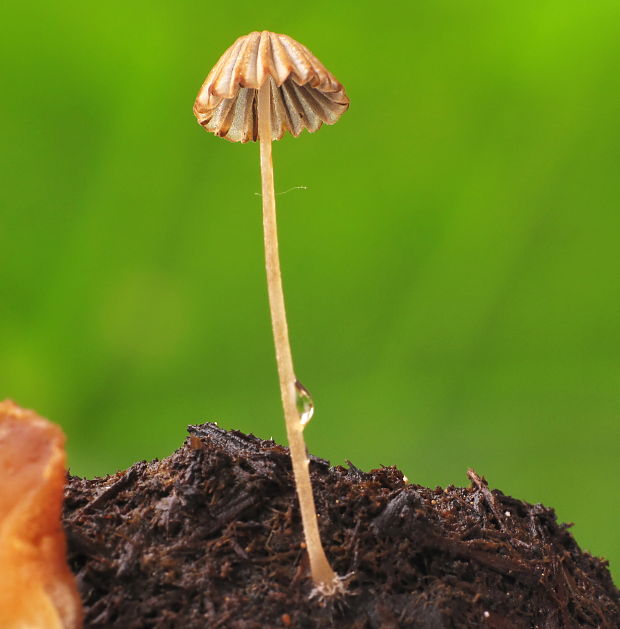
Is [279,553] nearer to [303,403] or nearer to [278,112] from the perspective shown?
[303,403]

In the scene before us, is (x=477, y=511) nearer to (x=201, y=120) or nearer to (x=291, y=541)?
(x=291, y=541)

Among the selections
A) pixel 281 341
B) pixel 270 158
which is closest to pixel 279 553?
pixel 281 341

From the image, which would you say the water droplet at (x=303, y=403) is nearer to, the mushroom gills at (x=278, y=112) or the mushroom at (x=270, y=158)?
the mushroom at (x=270, y=158)

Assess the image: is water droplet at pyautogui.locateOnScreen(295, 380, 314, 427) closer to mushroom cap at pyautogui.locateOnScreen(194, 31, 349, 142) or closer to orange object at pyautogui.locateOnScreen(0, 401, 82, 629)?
orange object at pyautogui.locateOnScreen(0, 401, 82, 629)

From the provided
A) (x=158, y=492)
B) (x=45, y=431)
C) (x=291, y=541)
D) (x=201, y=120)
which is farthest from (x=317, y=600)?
(x=201, y=120)

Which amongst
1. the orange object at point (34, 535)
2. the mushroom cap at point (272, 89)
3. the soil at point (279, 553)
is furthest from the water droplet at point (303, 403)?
the mushroom cap at point (272, 89)
